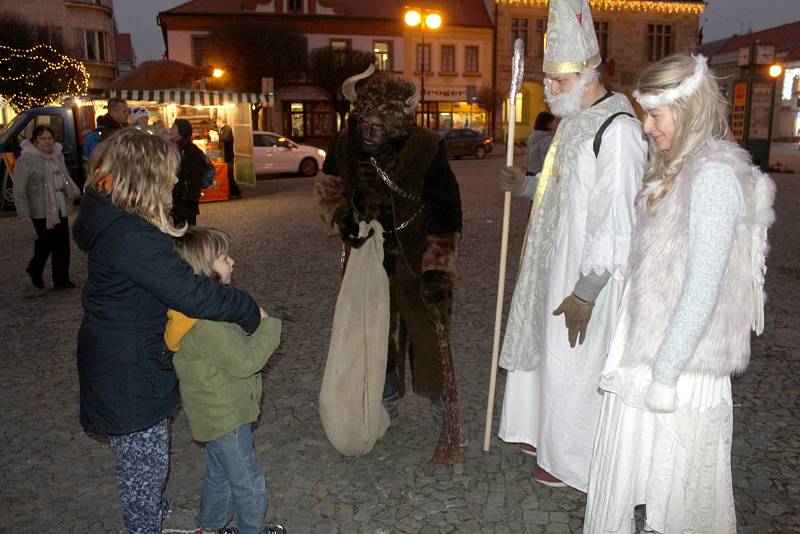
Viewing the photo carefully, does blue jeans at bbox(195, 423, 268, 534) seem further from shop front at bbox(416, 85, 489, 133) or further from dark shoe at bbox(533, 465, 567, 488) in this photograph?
shop front at bbox(416, 85, 489, 133)

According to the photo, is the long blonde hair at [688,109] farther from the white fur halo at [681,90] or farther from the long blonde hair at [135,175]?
the long blonde hair at [135,175]

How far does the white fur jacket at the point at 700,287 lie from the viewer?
2242mm

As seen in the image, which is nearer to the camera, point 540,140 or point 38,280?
point 38,280

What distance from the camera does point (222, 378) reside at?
107 inches

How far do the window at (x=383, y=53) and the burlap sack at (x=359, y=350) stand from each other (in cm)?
3774

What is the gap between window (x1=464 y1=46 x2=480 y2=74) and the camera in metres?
40.4

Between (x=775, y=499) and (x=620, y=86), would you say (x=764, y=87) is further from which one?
(x=620, y=86)

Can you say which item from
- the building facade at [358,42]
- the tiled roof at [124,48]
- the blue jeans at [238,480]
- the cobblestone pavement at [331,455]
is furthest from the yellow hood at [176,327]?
the tiled roof at [124,48]

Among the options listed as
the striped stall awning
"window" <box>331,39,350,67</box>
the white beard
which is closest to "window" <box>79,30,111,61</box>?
"window" <box>331,39,350,67</box>

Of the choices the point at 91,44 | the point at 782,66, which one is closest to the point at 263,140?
the point at 91,44

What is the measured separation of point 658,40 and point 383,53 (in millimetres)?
17625

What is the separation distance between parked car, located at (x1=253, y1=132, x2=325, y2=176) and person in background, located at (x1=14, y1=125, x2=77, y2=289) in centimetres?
1306

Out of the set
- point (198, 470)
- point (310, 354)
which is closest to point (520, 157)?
point (310, 354)

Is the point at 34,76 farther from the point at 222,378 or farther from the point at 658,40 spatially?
the point at 658,40
